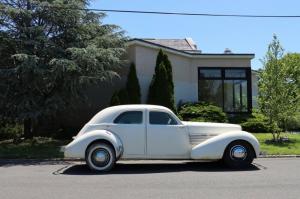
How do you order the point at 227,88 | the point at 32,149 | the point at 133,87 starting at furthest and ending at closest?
the point at 227,88 → the point at 133,87 → the point at 32,149

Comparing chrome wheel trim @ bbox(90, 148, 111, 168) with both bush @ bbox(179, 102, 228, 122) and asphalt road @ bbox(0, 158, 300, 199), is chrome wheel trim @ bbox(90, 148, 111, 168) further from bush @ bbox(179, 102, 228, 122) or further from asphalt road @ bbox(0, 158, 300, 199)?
bush @ bbox(179, 102, 228, 122)

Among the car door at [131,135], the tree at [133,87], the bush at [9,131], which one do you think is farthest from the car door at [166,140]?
the bush at [9,131]

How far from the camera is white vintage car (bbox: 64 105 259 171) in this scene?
45.1 ft

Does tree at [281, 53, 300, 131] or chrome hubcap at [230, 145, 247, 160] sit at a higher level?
tree at [281, 53, 300, 131]

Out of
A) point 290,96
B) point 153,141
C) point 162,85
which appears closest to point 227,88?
point 162,85

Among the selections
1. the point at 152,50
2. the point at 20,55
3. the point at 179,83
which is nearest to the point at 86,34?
the point at 20,55

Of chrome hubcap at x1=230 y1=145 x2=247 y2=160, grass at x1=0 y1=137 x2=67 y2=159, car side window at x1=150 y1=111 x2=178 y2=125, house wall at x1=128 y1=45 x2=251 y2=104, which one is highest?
house wall at x1=128 y1=45 x2=251 y2=104

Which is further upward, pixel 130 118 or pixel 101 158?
pixel 130 118

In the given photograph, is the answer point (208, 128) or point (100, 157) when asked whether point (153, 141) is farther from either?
point (208, 128)

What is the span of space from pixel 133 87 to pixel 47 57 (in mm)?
5167

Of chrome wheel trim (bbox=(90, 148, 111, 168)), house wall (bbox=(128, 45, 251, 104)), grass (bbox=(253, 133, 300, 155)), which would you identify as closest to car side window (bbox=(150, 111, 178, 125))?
chrome wheel trim (bbox=(90, 148, 111, 168))

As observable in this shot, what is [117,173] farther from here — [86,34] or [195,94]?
[195,94]

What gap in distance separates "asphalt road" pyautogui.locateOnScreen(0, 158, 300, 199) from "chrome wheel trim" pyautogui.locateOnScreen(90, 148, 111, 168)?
340 millimetres

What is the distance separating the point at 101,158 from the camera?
13688 millimetres
